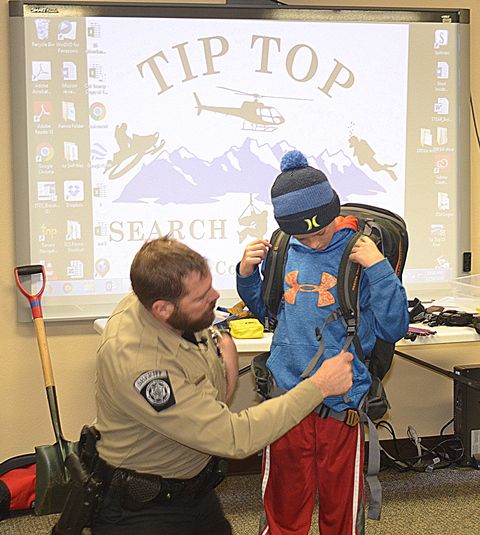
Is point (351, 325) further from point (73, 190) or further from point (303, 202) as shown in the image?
point (73, 190)

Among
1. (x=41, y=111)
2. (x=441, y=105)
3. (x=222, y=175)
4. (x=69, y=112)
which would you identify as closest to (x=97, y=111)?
(x=69, y=112)

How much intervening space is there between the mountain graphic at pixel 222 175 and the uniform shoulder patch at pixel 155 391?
5.88 ft

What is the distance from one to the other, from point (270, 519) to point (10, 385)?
1552 millimetres

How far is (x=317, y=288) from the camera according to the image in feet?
7.76

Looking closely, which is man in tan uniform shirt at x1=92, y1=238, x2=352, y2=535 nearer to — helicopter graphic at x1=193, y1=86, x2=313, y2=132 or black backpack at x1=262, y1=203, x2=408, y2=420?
black backpack at x1=262, y1=203, x2=408, y2=420

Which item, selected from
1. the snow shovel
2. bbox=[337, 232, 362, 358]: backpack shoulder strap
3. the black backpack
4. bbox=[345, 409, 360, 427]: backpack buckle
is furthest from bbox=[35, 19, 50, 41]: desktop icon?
bbox=[345, 409, 360, 427]: backpack buckle

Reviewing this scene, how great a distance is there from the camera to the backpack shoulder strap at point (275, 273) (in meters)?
2.46

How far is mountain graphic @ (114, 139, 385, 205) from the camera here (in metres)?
3.56

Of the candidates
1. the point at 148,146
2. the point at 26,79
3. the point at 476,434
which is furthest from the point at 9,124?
the point at 476,434

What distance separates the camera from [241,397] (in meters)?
3.81

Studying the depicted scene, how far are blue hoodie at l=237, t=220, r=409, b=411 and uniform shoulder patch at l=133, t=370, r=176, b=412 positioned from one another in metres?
0.61

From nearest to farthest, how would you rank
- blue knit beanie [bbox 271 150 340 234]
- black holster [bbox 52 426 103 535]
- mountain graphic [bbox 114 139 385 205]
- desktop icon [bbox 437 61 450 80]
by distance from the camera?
black holster [bbox 52 426 103 535] < blue knit beanie [bbox 271 150 340 234] < mountain graphic [bbox 114 139 385 205] < desktop icon [bbox 437 61 450 80]

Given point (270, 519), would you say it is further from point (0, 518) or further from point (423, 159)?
point (423, 159)

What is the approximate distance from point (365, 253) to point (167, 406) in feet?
2.40
